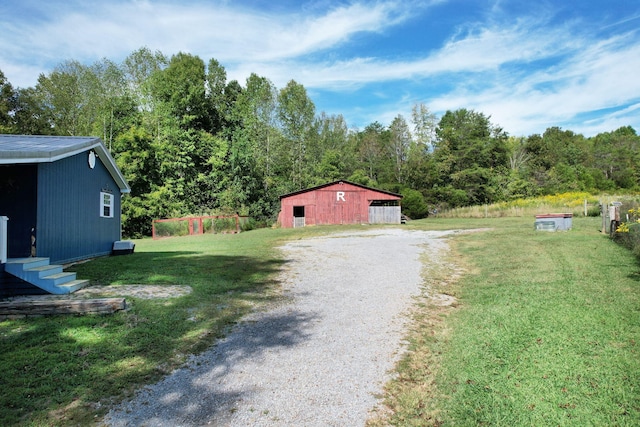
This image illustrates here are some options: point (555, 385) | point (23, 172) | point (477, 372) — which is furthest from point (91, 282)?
point (555, 385)

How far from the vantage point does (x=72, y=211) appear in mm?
10023

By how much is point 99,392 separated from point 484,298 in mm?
6004

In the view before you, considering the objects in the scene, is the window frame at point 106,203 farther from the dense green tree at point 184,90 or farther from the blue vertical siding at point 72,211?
the dense green tree at point 184,90

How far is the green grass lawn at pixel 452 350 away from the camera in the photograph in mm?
→ 3232

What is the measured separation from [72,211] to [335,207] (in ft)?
79.1

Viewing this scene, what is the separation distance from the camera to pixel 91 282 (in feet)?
25.9

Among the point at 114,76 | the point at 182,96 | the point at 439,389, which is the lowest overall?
the point at 439,389

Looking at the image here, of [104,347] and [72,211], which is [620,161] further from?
[104,347]

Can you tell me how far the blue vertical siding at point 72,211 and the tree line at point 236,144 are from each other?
65.1 feet

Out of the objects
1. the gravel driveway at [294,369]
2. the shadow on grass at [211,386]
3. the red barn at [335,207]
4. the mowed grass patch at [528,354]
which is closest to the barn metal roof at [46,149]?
the gravel driveway at [294,369]

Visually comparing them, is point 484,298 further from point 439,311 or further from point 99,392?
point 99,392

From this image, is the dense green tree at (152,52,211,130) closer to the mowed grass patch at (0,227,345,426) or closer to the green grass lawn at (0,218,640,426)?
the green grass lawn at (0,218,640,426)

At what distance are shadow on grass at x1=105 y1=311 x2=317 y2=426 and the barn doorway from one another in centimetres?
2726

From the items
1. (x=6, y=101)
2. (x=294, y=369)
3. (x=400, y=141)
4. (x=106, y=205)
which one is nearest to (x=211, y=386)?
(x=294, y=369)
